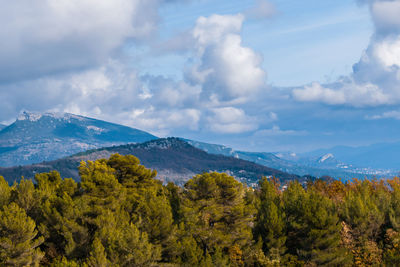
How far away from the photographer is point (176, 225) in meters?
77.2

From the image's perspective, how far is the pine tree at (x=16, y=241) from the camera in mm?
62859

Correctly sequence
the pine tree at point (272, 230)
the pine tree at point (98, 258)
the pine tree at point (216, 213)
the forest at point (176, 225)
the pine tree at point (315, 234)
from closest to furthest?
1. the pine tree at point (98, 258)
2. the forest at point (176, 225)
3. the pine tree at point (216, 213)
4. the pine tree at point (315, 234)
5. the pine tree at point (272, 230)

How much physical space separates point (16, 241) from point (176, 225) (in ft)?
88.3

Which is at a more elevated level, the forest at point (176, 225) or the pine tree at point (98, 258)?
the forest at point (176, 225)

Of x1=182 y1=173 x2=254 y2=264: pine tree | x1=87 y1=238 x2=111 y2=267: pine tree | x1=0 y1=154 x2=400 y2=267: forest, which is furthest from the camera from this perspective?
x1=182 y1=173 x2=254 y2=264: pine tree

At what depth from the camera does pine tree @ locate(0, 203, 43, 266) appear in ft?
206

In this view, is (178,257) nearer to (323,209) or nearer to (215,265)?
(215,265)

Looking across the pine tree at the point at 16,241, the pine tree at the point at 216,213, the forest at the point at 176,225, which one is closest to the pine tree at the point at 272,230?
the forest at the point at 176,225

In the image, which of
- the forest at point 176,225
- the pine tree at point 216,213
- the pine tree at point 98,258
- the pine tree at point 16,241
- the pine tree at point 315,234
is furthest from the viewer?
the pine tree at point 315,234

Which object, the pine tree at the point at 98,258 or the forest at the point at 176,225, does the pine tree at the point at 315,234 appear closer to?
the forest at the point at 176,225

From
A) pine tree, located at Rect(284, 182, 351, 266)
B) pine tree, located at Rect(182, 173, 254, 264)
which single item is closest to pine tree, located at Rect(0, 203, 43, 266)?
pine tree, located at Rect(182, 173, 254, 264)

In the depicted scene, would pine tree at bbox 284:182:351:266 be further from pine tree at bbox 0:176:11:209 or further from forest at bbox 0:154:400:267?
pine tree at bbox 0:176:11:209

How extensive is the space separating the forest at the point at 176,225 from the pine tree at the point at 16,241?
14 centimetres

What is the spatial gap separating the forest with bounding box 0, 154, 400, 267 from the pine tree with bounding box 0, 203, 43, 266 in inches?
5.5
